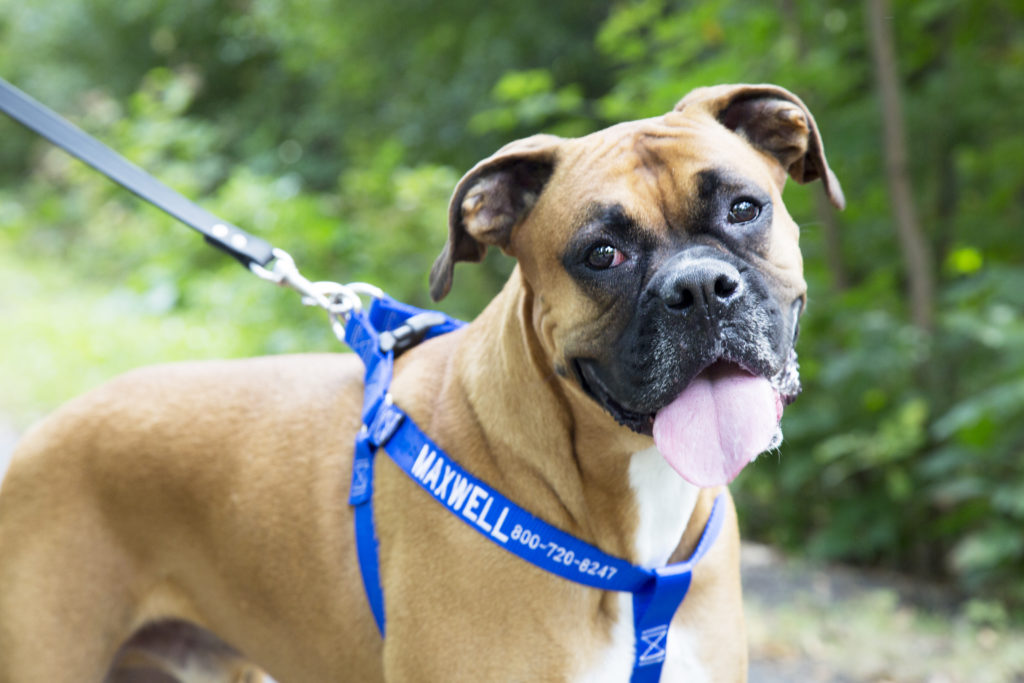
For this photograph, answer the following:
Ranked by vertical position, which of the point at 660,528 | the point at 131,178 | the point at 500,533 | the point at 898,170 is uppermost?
the point at 898,170

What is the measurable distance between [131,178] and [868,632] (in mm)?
3589

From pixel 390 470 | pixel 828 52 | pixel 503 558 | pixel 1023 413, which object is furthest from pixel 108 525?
pixel 828 52

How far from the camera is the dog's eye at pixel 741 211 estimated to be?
2.38 m

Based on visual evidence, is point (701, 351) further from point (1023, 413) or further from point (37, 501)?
point (1023, 413)

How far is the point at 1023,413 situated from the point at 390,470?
3.78 metres

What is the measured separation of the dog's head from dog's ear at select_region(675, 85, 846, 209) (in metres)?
0.02

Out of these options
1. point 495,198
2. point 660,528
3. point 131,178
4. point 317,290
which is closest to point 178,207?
point 131,178

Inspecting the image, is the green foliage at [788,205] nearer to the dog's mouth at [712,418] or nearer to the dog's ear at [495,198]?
the dog's mouth at [712,418]

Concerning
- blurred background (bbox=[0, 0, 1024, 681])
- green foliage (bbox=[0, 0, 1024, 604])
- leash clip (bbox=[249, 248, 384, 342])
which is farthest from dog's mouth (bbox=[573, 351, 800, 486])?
blurred background (bbox=[0, 0, 1024, 681])

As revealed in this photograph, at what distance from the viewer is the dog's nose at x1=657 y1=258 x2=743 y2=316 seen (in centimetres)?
216

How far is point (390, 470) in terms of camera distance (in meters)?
2.61

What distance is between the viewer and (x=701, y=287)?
7.07 feet

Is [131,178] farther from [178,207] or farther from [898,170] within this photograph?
[898,170]

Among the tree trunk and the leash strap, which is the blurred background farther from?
the leash strap
